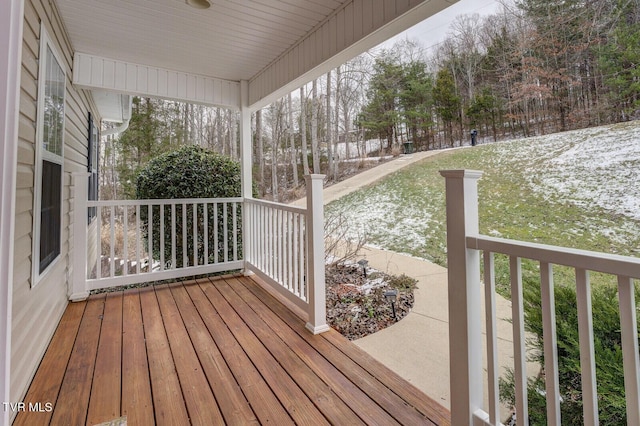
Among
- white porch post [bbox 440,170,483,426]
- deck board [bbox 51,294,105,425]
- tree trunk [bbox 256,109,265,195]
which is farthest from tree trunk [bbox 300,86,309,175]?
white porch post [bbox 440,170,483,426]

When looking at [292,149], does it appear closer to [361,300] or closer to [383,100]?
[383,100]

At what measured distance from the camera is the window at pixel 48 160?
2.11 m

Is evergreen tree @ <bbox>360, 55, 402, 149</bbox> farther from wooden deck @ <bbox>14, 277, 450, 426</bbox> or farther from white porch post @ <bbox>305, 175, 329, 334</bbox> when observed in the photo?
wooden deck @ <bbox>14, 277, 450, 426</bbox>

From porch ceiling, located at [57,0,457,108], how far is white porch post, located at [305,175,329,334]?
1.12 metres

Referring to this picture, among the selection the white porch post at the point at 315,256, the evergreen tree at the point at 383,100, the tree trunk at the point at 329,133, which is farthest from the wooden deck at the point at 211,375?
the tree trunk at the point at 329,133

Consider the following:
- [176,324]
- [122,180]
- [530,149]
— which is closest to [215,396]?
[176,324]

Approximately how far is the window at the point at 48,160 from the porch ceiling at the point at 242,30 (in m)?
0.54

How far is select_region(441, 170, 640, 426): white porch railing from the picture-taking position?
1.04m

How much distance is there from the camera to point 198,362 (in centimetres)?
218

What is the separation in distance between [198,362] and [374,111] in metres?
3.15

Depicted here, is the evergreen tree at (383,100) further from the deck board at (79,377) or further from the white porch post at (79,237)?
the white porch post at (79,237)

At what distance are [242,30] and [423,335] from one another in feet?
10.4

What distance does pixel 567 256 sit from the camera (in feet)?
3.53

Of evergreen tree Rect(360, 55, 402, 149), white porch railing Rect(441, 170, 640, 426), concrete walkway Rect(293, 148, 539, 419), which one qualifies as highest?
evergreen tree Rect(360, 55, 402, 149)
